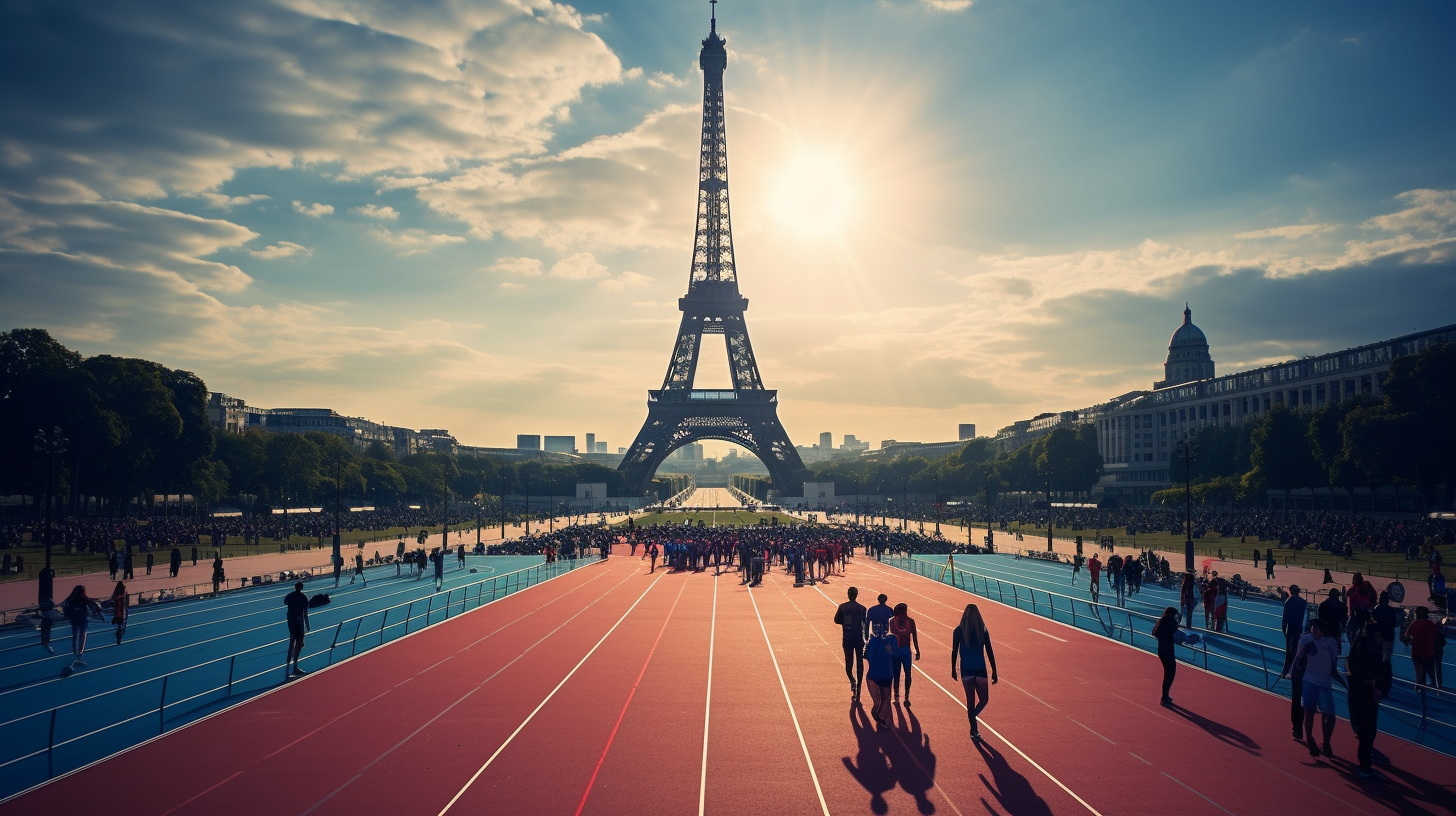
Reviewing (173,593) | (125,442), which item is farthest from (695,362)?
(173,593)

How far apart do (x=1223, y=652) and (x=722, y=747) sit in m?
13.1

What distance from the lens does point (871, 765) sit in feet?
38.0

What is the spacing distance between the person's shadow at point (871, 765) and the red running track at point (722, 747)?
40 millimetres

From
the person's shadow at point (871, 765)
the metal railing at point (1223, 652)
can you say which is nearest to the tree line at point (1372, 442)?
the metal railing at point (1223, 652)

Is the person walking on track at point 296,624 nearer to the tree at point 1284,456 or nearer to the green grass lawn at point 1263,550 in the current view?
the green grass lawn at point 1263,550

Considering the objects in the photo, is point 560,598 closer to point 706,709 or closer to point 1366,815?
point 706,709

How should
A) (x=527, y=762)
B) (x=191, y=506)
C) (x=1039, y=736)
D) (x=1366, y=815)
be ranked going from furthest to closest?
(x=191, y=506) → (x=1039, y=736) → (x=527, y=762) → (x=1366, y=815)

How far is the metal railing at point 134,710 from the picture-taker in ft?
38.7

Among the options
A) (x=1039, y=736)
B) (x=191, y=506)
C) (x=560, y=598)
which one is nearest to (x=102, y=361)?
(x=191, y=506)

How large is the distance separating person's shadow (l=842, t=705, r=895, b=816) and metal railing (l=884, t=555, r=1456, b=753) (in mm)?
6804

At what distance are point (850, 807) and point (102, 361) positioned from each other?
250ft

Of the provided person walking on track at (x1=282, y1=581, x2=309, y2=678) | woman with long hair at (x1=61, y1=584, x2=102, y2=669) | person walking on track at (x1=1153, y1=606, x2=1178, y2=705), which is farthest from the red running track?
woman with long hair at (x1=61, y1=584, x2=102, y2=669)

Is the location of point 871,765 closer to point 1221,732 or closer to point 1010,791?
point 1010,791

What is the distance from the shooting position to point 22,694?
16156 millimetres
